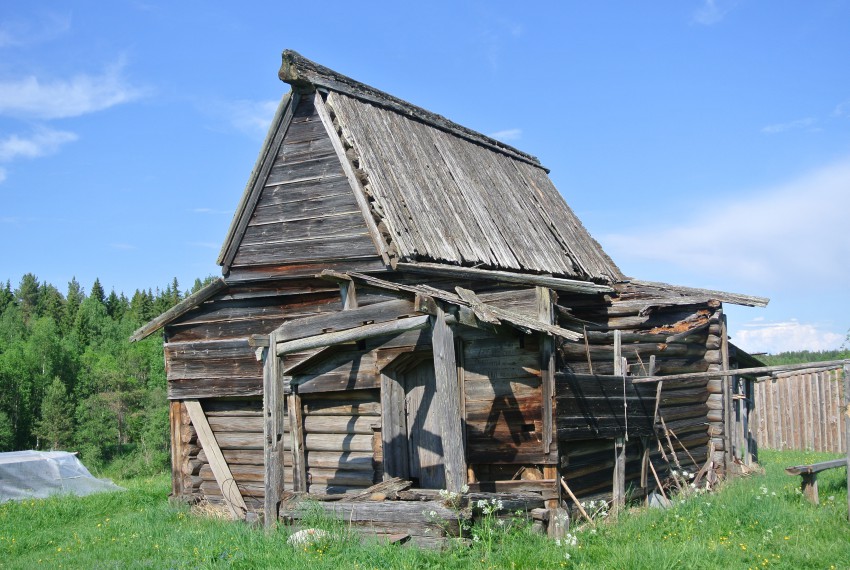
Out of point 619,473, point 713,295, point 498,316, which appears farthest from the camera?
point 713,295

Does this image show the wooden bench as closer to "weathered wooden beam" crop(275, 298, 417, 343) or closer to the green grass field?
the green grass field

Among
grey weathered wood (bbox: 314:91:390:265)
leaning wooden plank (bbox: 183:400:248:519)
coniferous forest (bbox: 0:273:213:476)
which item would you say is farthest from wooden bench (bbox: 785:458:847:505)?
coniferous forest (bbox: 0:273:213:476)

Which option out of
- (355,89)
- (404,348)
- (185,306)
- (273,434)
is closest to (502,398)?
(404,348)

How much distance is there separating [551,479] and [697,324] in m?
5.25

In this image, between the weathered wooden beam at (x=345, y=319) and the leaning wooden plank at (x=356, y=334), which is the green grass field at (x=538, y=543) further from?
the weathered wooden beam at (x=345, y=319)

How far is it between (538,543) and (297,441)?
14.2 ft

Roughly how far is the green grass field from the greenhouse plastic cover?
712cm

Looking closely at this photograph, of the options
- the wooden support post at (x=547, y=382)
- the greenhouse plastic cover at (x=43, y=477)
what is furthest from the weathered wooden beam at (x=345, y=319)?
the greenhouse plastic cover at (x=43, y=477)

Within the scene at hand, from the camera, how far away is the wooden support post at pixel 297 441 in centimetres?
1071

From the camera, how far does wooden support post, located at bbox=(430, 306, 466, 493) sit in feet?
24.9

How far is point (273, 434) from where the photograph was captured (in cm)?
875

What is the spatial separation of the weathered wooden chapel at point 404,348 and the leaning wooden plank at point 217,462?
0.10 feet

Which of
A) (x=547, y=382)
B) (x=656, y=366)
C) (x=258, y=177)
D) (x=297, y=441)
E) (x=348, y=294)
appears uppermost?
(x=258, y=177)

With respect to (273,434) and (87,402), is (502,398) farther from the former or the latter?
(87,402)
